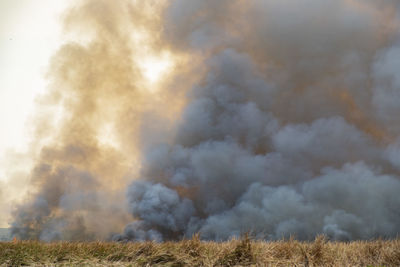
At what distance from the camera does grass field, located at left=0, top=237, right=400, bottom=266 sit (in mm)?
13898

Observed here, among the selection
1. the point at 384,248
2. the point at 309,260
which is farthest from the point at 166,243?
the point at 384,248

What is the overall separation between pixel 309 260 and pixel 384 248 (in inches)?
236

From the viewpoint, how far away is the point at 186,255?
14.1m

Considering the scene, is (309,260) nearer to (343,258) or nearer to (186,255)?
(343,258)

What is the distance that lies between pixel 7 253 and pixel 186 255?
318 inches

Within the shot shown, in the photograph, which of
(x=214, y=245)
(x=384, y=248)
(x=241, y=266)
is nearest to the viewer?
(x=241, y=266)

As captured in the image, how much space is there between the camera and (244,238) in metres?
14.9

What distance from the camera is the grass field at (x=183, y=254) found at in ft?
45.6

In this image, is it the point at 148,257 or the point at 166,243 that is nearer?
the point at 148,257

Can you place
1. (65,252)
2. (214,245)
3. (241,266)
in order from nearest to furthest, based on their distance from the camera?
(241,266) < (65,252) < (214,245)

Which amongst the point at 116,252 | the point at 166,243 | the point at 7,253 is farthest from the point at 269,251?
the point at 7,253

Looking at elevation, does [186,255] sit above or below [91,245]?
below

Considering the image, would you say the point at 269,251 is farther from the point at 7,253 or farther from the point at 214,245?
the point at 7,253

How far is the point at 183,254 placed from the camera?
563 inches
